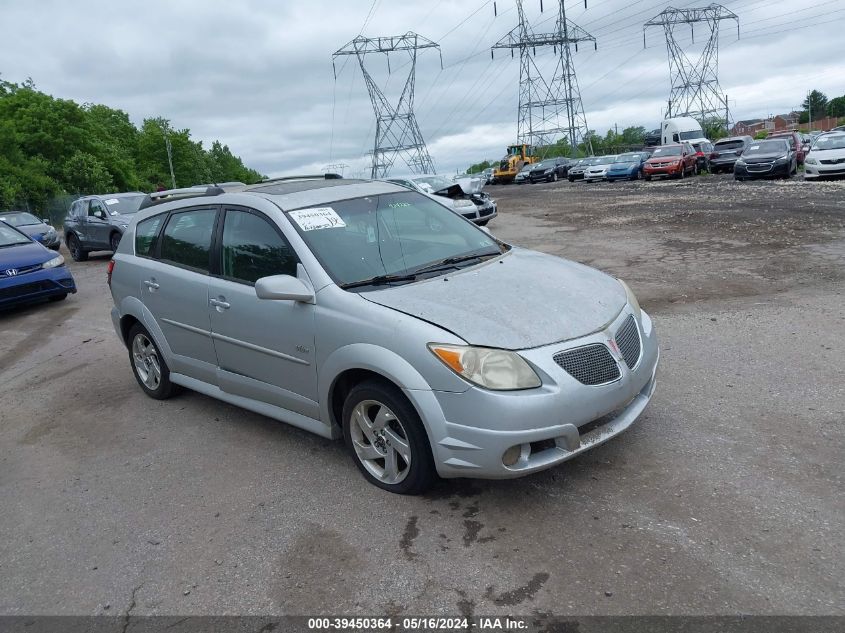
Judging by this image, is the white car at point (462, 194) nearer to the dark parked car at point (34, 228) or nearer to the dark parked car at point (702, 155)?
the dark parked car at point (34, 228)

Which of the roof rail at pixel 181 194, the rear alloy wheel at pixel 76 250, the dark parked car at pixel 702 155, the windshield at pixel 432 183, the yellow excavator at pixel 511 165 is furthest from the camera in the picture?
the yellow excavator at pixel 511 165

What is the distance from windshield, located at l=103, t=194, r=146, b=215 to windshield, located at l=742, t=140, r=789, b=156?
2192 cm

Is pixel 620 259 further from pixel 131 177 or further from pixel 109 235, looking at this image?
A: pixel 131 177

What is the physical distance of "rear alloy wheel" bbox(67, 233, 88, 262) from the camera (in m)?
18.6

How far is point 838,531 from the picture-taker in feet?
10.7

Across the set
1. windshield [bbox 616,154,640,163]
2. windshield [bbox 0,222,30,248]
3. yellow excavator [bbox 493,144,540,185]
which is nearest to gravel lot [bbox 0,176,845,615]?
windshield [bbox 0,222,30,248]

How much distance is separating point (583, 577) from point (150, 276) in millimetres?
4169

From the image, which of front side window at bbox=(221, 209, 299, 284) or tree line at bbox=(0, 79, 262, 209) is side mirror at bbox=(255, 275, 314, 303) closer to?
front side window at bbox=(221, 209, 299, 284)

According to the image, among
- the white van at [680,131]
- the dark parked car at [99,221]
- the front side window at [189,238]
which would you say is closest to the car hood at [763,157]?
the white van at [680,131]

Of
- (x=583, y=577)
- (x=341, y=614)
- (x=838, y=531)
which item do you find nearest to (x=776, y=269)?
(x=838, y=531)

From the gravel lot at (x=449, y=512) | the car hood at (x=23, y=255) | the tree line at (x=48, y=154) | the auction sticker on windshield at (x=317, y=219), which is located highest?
the tree line at (x=48, y=154)

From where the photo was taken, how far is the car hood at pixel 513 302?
144 inches

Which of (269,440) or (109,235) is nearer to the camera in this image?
(269,440)

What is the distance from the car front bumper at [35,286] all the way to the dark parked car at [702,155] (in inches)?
1221
